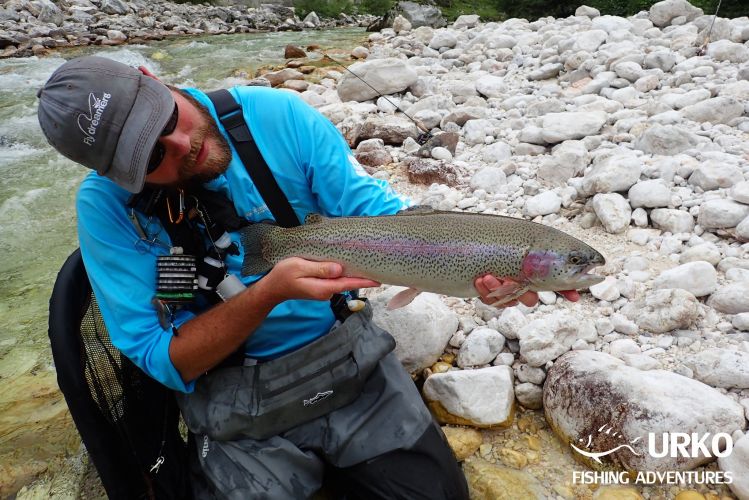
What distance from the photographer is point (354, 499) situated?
304 centimetres

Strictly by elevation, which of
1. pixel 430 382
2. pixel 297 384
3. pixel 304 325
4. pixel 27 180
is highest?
pixel 304 325

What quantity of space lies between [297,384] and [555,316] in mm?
1653

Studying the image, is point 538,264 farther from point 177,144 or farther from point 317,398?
point 177,144

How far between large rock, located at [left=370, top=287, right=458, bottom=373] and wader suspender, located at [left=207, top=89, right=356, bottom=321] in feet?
3.62

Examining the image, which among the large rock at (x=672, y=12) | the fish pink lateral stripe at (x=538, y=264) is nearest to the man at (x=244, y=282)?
the fish pink lateral stripe at (x=538, y=264)

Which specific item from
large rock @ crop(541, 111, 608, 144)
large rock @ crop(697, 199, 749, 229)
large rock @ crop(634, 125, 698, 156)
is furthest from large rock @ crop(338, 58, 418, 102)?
large rock @ crop(697, 199, 749, 229)

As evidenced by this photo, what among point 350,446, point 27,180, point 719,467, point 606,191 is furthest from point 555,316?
point 27,180

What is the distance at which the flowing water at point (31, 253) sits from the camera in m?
3.55

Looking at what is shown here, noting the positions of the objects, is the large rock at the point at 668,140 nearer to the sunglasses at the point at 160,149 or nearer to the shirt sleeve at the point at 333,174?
the shirt sleeve at the point at 333,174

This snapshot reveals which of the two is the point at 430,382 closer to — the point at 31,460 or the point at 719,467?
the point at 719,467

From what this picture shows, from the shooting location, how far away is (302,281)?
241cm

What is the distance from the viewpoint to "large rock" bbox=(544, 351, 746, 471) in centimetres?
261

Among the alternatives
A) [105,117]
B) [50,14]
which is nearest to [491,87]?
[105,117]

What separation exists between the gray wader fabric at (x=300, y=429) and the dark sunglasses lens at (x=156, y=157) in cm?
113
